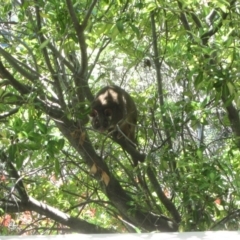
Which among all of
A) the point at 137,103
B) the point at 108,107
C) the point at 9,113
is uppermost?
the point at 108,107

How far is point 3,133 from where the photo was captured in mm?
2285

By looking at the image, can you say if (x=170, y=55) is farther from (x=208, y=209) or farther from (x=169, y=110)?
(x=208, y=209)

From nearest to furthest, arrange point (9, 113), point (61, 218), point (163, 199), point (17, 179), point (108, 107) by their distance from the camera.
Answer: point (9, 113), point (17, 179), point (163, 199), point (61, 218), point (108, 107)

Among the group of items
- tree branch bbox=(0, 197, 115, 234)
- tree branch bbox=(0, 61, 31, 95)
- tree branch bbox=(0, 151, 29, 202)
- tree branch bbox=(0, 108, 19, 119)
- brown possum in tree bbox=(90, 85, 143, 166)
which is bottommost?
tree branch bbox=(0, 197, 115, 234)

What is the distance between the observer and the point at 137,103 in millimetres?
4258

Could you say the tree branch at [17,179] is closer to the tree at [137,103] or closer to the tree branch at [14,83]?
the tree at [137,103]

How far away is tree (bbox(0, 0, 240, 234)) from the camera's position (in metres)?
2.43

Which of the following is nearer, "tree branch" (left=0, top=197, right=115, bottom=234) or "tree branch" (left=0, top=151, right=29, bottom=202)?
"tree branch" (left=0, top=151, right=29, bottom=202)

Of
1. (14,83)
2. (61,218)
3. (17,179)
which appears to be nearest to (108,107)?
(61,218)

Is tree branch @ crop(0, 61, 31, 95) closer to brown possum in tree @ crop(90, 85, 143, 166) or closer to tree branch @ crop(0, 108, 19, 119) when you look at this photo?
tree branch @ crop(0, 108, 19, 119)

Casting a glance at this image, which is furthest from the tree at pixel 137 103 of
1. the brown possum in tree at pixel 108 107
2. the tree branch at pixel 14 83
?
the brown possum in tree at pixel 108 107

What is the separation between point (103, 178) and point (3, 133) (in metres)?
0.96

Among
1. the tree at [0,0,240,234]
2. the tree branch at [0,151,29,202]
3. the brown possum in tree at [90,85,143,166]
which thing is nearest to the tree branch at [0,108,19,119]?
the tree at [0,0,240,234]

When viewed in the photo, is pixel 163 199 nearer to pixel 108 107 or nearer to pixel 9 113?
pixel 9 113
